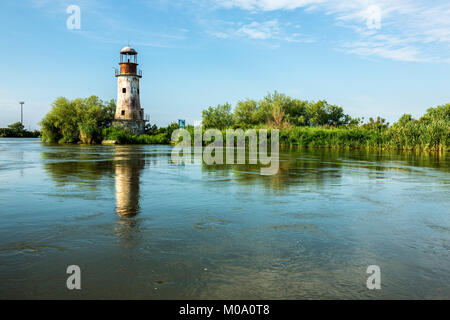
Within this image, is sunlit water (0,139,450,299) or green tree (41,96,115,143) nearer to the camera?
sunlit water (0,139,450,299)

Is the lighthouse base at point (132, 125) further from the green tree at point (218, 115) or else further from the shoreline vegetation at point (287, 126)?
the green tree at point (218, 115)

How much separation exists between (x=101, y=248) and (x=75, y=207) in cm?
317

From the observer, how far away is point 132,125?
68688 mm

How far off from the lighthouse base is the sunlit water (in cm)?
5938

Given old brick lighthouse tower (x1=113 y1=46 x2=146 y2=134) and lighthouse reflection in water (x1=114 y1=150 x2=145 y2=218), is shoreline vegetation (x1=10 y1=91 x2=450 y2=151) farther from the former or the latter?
lighthouse reflection in water (x1=114 y1=150 x2=145 y2=218)

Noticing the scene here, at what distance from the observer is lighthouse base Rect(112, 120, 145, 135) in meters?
67.2

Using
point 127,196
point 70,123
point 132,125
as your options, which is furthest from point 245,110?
point 127,196

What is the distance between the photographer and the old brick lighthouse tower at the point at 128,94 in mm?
66562

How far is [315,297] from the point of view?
360cm

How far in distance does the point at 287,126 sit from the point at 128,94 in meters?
31.1

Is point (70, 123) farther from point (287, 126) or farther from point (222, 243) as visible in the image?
point (222, 243)

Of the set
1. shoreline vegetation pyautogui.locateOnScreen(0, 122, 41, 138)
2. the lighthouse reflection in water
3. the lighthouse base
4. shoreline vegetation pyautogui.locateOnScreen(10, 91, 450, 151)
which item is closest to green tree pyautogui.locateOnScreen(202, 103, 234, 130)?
shoreline vegetation pyautogui.locateOnScreen(10, 91, 450, 151)
